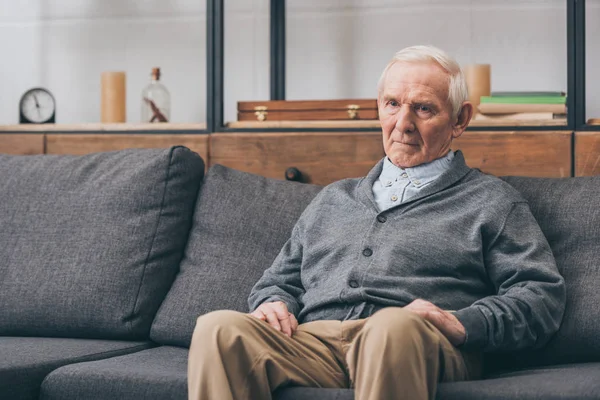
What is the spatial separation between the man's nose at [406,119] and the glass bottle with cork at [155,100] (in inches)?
46.5

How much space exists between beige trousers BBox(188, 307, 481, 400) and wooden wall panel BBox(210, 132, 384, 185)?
88cm

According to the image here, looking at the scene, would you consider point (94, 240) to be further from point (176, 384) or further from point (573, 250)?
point (573, 250)

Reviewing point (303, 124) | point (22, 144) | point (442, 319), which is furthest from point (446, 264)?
point (22, 144)

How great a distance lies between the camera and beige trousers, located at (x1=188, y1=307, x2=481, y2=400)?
153 centimetres

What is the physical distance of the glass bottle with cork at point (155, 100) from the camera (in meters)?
3.08

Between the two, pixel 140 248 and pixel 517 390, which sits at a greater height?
pixel 140 248

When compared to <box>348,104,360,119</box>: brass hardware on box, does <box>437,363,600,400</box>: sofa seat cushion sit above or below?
below

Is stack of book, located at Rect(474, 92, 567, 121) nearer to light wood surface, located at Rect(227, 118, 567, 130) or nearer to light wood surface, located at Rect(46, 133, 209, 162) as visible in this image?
light wood surface, located at Rect(227, 118, 567, 130)

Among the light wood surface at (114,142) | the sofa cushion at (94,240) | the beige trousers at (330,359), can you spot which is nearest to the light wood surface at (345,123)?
the light wood surface at (114,142)

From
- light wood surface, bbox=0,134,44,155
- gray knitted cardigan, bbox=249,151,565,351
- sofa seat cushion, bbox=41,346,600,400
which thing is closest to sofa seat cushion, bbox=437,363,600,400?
sofa seat cushion, bbox=41,346,600,400

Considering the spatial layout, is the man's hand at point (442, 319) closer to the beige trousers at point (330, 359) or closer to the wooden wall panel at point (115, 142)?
the beige trousers at point (330, 359)

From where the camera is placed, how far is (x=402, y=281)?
1.91 m

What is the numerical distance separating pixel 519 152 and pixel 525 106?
144 millimetres

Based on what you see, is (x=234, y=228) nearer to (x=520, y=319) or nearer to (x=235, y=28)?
(x=520, y=319)
